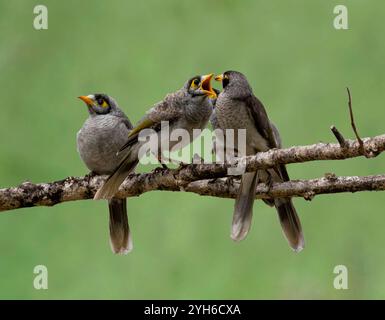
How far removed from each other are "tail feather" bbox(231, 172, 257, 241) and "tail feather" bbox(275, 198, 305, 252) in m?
0.28

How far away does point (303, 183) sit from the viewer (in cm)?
340

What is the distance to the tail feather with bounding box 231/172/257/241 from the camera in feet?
12.0

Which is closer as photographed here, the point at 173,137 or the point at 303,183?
the point at 303,183

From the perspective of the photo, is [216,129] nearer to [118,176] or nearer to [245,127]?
[245,127]

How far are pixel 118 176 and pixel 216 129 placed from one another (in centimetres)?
64

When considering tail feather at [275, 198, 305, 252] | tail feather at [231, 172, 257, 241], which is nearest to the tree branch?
tail feather at [231, 172, 257, 241]

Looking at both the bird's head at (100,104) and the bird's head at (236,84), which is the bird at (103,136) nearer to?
the bird's head at (100,104)

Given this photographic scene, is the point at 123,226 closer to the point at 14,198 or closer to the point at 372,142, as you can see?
the point at 14,198

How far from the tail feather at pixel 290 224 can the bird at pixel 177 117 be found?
0.62 m

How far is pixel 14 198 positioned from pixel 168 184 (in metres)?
0.78

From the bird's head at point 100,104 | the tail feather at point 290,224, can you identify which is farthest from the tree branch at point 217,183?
the bird's head at point 100,104

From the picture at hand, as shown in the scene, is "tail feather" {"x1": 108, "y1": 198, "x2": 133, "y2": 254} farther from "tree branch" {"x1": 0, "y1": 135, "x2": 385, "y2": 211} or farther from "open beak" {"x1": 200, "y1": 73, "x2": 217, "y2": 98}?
"open beak" {"x1": 200, "y1": 73, "x2": 217, "y2": 98}

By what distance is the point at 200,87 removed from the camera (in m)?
3.80
